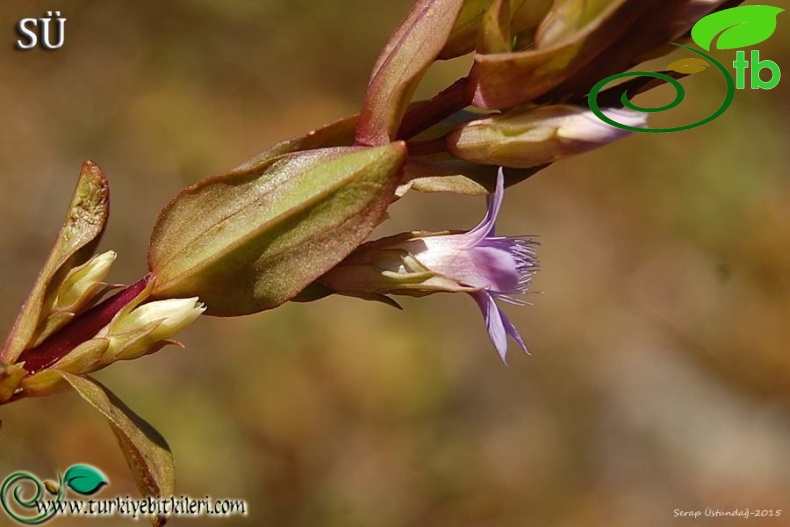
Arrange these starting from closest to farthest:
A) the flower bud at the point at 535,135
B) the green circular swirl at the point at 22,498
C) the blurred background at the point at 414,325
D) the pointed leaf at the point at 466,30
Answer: the flower bud at the point at 535,135 → the pointed leaf at the point at 466,30 → the green circular swirl at the point at 22,498 → the blurred background at the point at 414,325

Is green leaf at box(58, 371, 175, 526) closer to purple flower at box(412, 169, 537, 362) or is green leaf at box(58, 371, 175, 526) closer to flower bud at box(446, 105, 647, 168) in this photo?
purple flower at box(412, 169, 537, 362)

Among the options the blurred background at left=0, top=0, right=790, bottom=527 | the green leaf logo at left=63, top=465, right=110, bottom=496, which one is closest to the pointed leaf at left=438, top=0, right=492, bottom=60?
the green leaf logo at left=63, top=465, right=110, bottom=496

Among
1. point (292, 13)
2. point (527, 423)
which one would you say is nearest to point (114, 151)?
point (292, 13)

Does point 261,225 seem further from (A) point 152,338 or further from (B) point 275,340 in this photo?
(B) point 275,340

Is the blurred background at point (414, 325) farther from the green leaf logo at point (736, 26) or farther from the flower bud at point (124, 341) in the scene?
the green leaf logo at point (736, 26)

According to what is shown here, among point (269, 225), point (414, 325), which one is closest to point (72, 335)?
point (269, 225)

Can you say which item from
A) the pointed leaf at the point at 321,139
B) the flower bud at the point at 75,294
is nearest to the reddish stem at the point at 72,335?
the flower bud at the point at 75,294
